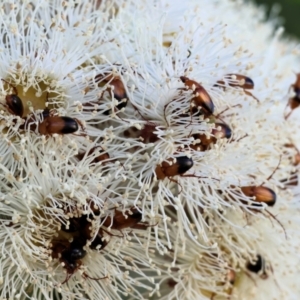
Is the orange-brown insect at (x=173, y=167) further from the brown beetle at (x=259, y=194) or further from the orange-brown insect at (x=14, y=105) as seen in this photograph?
the orange-brown insect at (x=14, y=105)

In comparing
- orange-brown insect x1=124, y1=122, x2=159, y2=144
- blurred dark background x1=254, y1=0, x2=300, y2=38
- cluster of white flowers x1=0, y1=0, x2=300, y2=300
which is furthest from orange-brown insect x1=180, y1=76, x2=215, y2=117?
blurred dark background x1=254, y1=0, x2=300, y2=38

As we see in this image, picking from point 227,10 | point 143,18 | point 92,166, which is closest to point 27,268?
point 92,166

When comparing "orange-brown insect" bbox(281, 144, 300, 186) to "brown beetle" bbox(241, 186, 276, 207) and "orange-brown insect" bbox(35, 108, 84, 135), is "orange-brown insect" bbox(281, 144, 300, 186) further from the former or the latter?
"orange-brown insect" bbox(35, 108, 84, 135)

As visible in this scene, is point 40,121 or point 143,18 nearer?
point 40,121

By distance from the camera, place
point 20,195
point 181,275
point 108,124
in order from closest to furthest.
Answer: point 20,195 → point 108,124 → point 181,275

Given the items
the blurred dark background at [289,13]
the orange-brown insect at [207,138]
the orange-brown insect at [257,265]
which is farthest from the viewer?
the blurred dark background at [289,13]

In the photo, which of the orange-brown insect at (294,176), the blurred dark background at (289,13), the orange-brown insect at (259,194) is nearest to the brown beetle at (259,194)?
the orange-brown insect at (259,194)

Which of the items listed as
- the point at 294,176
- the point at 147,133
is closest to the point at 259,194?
the point at 294,176

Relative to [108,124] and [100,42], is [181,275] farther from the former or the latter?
[100,42]
